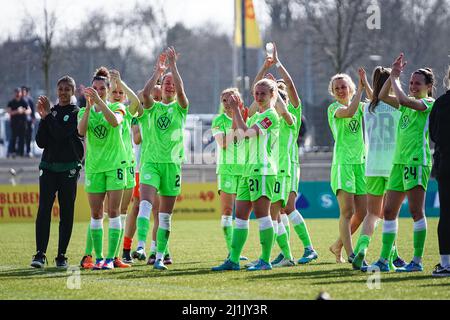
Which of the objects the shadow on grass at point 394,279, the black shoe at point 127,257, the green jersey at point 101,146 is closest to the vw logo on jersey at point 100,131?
the green jersey at point 101,146

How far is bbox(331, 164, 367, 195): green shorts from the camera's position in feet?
40.2

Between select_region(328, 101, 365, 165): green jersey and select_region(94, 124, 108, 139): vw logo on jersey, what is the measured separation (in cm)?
274

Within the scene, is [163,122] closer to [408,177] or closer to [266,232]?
[266,232]

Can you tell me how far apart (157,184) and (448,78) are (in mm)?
3547

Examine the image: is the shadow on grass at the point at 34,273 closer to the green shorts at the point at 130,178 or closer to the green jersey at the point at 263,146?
the green shorts at the point at 130,178

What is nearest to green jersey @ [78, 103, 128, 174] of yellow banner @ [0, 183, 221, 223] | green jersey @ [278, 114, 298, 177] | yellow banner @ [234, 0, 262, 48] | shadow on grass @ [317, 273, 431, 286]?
green jersey @ [278, 114, 298, 177]

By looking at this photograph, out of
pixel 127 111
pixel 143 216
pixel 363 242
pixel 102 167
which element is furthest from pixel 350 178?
pixel 102 167

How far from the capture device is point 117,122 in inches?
456

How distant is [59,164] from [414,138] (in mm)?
4290

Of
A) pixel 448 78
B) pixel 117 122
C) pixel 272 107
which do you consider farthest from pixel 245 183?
pixel 448 78

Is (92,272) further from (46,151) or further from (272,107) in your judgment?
(272,107)

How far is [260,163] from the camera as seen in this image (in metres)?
11.0

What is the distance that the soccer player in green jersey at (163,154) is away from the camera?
11.8 m

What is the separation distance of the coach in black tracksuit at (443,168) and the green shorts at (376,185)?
0.84 meters
